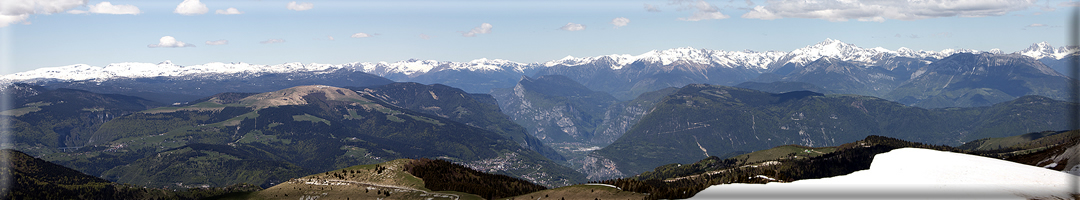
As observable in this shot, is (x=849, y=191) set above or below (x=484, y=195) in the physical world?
above

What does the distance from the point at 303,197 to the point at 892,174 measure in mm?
89021

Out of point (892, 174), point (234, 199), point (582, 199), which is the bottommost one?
point (234, 199)

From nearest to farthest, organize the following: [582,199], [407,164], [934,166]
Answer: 1. [934,166]
2. [582,199]
3. [407,164]

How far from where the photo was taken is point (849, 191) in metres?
43.2

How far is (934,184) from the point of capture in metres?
46.2

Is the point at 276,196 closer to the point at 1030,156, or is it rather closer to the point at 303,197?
the point at 303,197

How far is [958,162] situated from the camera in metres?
52.0

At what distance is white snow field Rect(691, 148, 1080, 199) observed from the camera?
42219mm

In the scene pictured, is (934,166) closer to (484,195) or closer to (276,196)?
(484,195)

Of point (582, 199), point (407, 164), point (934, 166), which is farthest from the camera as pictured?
point (407, 164)

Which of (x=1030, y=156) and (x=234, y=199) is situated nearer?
(x=1030, y=156)

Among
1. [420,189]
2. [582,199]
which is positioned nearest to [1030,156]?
[582,199]

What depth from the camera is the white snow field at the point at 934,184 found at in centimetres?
4222

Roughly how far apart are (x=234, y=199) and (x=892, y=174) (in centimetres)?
10450
